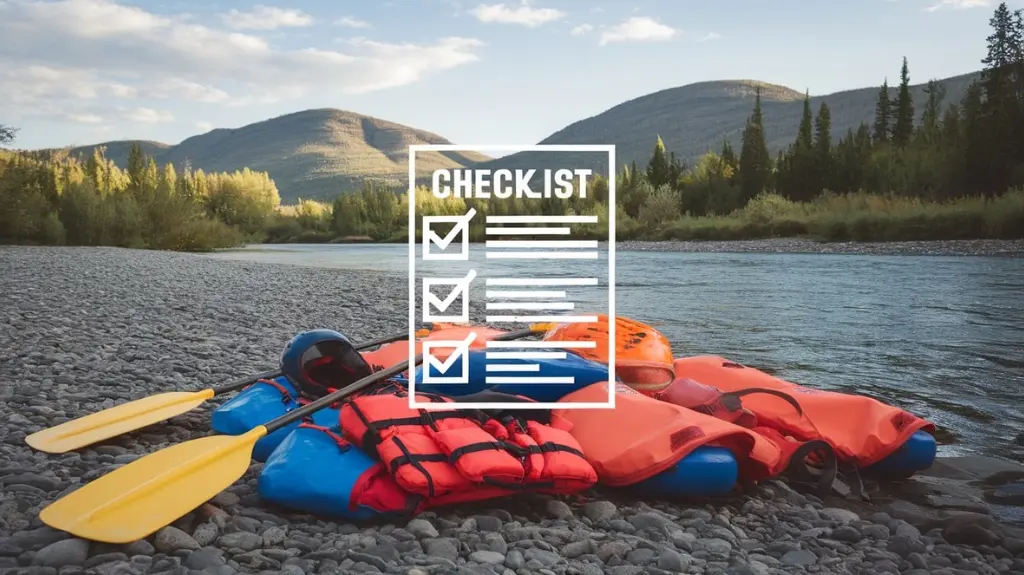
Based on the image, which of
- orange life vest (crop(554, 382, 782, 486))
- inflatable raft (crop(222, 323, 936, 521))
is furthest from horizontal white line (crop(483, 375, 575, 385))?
orange life vest (crop(554, 382, 782, 486))

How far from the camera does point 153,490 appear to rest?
2330 mm

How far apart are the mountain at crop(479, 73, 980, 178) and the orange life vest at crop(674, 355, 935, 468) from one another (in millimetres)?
103086

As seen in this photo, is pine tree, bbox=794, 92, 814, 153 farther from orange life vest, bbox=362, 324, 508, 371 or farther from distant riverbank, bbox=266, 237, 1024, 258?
orange life vest, bbox=362, 324, 508, 371

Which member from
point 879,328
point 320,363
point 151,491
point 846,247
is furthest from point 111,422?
point 846,247

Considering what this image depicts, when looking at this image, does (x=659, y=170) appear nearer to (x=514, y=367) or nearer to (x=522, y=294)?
(x=522, y=294)

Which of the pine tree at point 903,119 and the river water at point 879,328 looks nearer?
the river water at point 879,328

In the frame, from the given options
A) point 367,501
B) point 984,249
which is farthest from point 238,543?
point 984,249

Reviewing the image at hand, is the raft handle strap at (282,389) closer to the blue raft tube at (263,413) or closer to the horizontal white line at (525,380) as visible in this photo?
the blue raft tube at (263,413)

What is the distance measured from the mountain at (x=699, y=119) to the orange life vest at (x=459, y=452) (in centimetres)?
10378

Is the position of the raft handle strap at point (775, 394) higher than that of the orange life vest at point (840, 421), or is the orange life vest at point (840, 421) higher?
the raft handle strap at point (775, 394)

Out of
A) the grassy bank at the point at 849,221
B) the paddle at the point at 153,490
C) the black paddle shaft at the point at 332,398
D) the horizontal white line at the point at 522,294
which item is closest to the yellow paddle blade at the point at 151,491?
the paddle at the point at 153,490

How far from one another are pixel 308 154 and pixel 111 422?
155 meters

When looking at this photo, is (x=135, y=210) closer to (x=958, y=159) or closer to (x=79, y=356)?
(x=79, y=356)

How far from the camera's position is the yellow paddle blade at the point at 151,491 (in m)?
2.12
